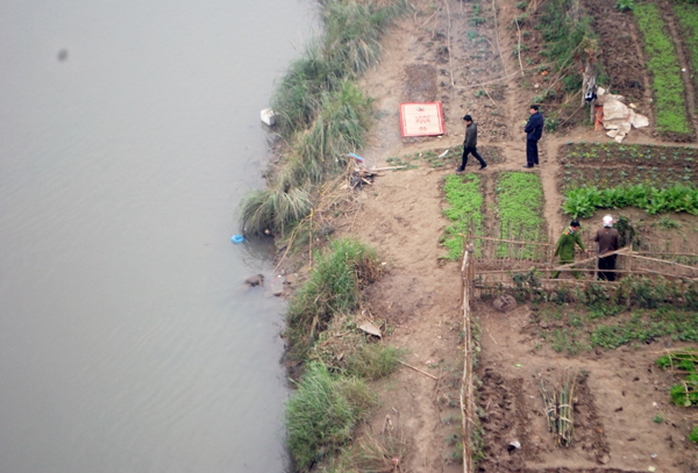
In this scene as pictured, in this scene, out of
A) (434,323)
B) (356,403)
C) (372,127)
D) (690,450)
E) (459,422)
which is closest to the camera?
(690,450)

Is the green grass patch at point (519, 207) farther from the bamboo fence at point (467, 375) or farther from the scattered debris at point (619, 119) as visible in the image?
the scattered debris at point (619, 119)

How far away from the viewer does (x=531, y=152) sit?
11945 millimetres

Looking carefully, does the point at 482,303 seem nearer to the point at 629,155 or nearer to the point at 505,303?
the point at 505,303

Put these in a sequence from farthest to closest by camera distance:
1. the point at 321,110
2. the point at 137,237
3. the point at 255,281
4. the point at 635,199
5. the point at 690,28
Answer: the point at 321,110 → the point at 690,28 → the point at 137,237 → the point at 255,281 → the point at 635,199

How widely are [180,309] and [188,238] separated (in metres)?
1.92

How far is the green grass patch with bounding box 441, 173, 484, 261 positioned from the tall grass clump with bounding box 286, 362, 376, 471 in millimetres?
3000

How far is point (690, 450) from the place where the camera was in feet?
24.5

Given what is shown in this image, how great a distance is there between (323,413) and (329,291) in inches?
85.2

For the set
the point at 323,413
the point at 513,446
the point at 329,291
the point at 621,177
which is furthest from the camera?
the point at 621,177

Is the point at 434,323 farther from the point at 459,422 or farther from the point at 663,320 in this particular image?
the point at 663,320

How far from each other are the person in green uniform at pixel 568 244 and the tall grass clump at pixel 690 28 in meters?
→ 6.05

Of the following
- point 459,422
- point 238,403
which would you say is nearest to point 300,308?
point 238,403

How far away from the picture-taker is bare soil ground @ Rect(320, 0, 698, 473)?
777 centimetres

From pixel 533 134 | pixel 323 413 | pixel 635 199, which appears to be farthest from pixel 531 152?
pixel 323 413
